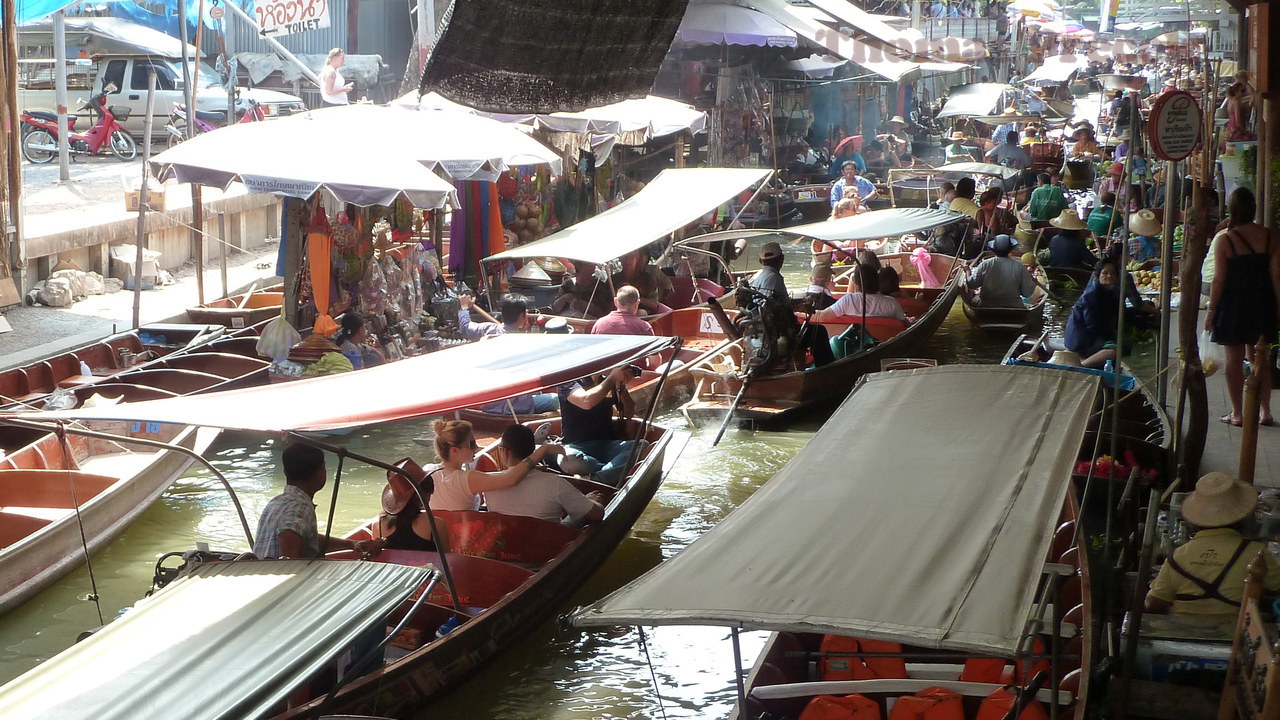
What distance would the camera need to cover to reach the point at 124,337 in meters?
10.6

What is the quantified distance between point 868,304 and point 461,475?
655 cm

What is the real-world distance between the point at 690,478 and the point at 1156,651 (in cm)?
522

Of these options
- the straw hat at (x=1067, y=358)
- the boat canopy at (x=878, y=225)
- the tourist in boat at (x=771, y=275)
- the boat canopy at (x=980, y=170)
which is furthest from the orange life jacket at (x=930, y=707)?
the boat canopy at (x=980, y=170)

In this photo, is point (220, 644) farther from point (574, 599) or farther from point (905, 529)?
point (574, 599)

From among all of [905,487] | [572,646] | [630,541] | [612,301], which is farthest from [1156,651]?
[612,301]

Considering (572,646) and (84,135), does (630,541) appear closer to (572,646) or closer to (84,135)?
(572,646)

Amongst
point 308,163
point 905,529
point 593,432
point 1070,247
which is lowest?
point 593,432

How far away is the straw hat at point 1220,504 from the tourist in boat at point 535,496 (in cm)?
323

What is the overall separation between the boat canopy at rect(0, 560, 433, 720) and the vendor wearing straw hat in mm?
3144

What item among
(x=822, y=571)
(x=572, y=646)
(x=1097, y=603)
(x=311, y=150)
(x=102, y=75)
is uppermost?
(x=102, y=75)

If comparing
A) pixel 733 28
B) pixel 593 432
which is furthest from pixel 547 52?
pixel 733 28

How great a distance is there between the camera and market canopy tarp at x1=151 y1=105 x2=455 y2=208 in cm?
969

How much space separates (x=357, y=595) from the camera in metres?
3.99

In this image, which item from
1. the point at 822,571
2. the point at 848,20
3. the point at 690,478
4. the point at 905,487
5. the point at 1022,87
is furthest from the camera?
the point at 1022,87
